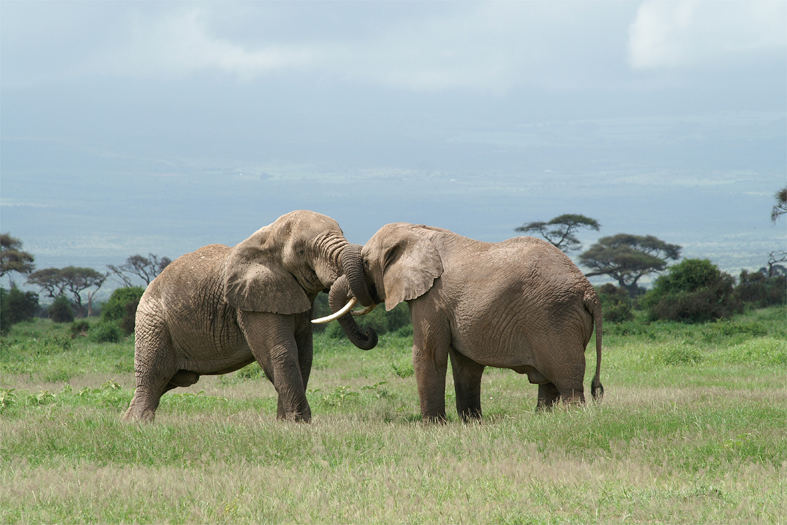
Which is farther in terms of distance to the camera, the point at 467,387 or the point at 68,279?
the point at 68,279

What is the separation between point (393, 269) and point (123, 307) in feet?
86.7

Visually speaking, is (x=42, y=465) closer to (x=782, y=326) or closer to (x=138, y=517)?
(x=138, y=517)

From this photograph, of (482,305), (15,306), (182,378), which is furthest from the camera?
(15,306)

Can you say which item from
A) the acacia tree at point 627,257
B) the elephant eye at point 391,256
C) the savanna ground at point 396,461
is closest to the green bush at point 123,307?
the savanna ground at point 396,461

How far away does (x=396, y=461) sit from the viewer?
8.69m

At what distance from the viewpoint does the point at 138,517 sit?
7125mm

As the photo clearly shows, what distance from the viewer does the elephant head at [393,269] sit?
421 inches

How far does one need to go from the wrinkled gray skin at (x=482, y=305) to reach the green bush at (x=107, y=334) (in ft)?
69.0

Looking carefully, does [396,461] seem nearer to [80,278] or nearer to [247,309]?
[247,309]

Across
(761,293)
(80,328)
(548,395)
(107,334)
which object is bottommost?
(80,328)

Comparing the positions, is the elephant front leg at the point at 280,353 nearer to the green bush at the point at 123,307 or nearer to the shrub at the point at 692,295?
the shrub at the point at 692,295

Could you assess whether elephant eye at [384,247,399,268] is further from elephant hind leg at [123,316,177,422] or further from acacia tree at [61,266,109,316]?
acacia tree at [61,266,109,316]

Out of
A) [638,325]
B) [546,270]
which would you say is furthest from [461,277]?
[638,325]

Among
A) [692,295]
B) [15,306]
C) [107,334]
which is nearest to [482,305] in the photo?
[107,334]
